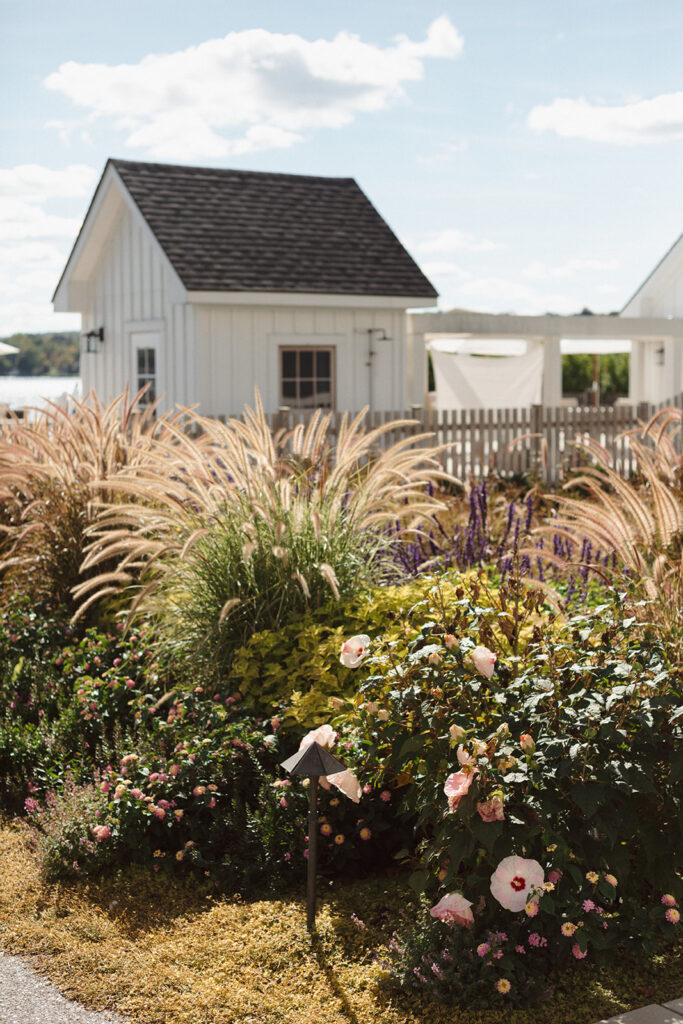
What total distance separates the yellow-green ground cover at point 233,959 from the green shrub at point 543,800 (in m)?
0.12

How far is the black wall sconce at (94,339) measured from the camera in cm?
1923

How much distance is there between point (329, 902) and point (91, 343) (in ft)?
54.8

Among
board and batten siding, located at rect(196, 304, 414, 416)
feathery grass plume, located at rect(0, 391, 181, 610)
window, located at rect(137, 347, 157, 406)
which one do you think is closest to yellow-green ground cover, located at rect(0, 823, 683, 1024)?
feathery grass plume, located at rect(0, 391, 181, 610)

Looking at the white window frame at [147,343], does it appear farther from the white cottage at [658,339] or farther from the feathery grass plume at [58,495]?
the white cottage at [658,339]

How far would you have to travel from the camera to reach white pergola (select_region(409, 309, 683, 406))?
1925 centimetres

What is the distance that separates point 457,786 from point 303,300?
45.4 feet

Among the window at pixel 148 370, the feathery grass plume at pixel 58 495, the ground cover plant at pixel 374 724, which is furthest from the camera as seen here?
the window at pixel 148 370

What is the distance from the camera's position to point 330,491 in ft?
19.8

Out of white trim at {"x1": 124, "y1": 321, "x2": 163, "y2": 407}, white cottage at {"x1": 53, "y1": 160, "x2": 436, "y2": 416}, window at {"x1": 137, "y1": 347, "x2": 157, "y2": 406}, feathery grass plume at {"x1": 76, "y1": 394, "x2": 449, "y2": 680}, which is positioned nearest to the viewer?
feathery grass plume at {"x1": 76, "y1": 394, "x2": 449, "y2": 680}

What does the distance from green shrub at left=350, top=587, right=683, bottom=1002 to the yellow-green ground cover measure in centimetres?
12

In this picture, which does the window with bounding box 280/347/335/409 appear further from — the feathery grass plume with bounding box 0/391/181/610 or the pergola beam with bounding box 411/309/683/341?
the feathery grass plume with bounding box 0/391/181/610

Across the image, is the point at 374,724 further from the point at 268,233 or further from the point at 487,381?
the point at 487,381

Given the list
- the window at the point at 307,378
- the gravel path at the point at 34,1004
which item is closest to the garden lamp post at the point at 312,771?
the gravel path at the point at 34,1004

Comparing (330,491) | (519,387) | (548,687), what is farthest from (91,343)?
(548,687)
